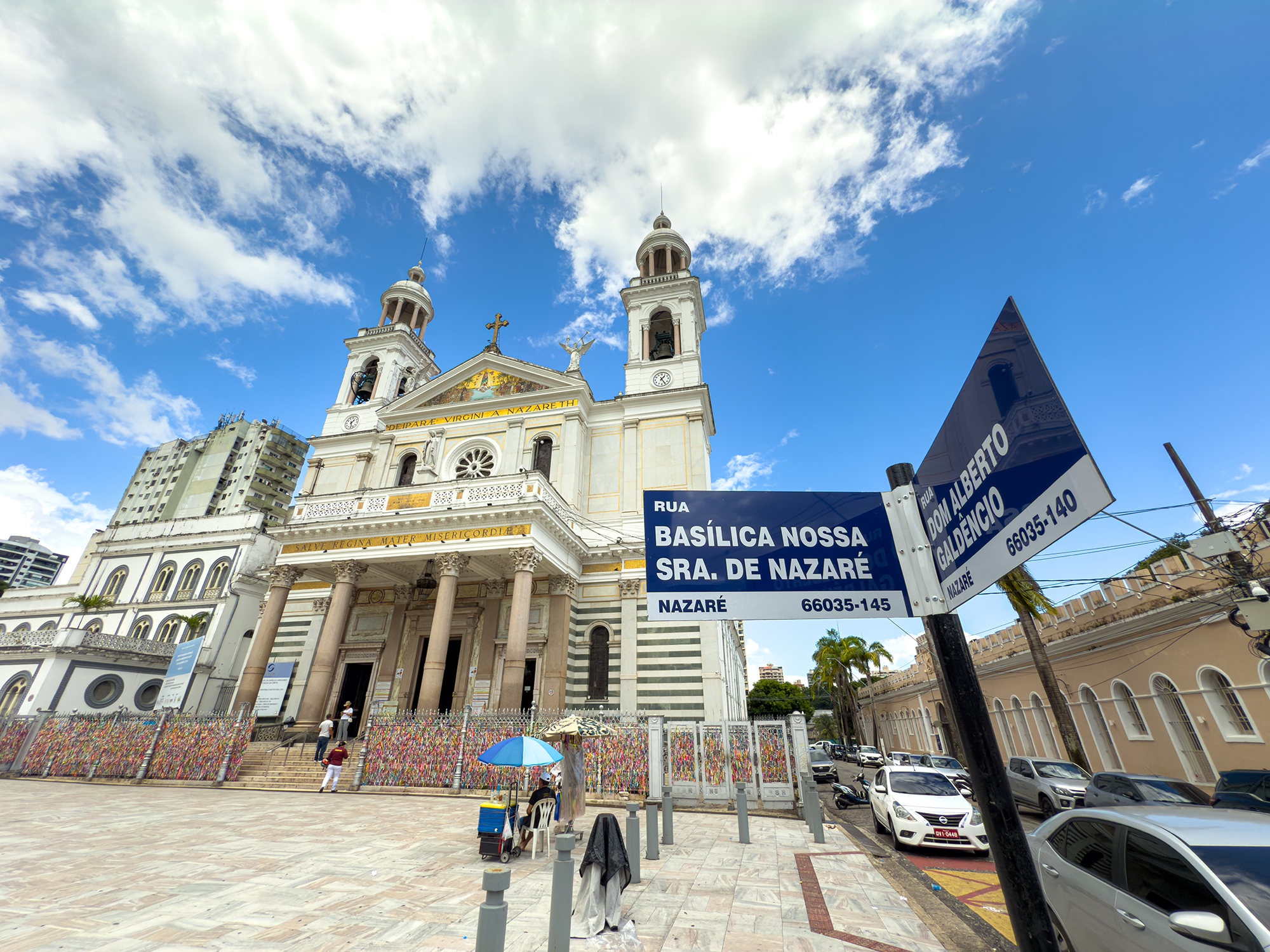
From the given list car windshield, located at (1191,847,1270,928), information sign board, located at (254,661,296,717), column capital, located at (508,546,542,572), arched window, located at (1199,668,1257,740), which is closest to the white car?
car windshield, located at (1191,847,1270,928)

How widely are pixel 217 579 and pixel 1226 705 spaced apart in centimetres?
4118

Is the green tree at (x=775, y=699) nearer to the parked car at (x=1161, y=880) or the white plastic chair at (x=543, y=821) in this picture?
the white plastic chair at (x=543, y=821)

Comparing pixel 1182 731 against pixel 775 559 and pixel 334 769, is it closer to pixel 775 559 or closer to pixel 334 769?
pixel 775 559

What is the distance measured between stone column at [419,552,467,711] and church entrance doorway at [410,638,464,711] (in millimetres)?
3465

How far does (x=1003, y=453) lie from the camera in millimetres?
2330

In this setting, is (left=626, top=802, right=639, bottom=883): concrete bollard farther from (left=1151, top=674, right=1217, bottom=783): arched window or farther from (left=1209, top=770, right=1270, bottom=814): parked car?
(left=1151, top=674, right=1217, bottom=783): arched window

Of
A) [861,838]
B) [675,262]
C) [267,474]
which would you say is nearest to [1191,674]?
[861,838]

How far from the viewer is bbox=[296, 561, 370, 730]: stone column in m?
16.4

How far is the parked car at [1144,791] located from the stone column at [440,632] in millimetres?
15101

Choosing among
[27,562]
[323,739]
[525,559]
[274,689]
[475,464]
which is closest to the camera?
[323,739]

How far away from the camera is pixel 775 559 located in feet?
11.1

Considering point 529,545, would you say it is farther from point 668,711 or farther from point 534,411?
point 534,411

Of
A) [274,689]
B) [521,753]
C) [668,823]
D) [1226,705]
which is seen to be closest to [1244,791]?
[1226,705]

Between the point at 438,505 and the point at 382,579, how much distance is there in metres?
5.51
